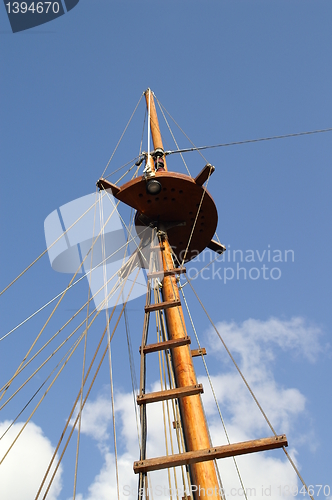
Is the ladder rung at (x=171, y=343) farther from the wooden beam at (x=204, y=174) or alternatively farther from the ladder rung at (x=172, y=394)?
the wooden beam at (x=204, y=174)

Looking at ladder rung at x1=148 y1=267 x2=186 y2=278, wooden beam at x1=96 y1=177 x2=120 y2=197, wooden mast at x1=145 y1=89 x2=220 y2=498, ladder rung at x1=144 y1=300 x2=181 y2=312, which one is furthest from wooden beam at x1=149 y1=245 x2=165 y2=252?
ladder rung at x1=144 y1=300 x2=181 y2=312

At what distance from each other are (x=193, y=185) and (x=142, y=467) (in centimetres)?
545

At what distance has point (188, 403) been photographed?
5520 mm

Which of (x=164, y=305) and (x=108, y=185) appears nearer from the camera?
(x=164, y=305)

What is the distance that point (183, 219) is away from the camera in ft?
30.0

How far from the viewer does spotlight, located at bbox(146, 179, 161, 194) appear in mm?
8422

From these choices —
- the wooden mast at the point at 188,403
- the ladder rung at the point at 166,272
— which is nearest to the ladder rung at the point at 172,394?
the wooden mast at the point at 188,403

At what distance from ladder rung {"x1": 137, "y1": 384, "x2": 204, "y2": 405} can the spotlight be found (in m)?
4.28

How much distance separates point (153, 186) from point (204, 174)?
100cm

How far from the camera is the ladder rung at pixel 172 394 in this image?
17.0ft

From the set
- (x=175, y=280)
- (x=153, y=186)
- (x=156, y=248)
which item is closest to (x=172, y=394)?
(x=175, y=280)

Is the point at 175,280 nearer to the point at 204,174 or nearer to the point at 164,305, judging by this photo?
the point at 164,305

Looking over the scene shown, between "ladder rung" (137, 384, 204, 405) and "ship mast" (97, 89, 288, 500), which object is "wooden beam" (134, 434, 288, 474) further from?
"ladder rung" (137, 384, 204, 405)

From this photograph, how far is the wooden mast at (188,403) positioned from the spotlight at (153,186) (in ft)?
4.22
